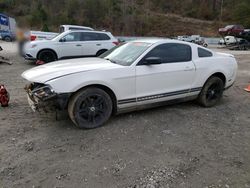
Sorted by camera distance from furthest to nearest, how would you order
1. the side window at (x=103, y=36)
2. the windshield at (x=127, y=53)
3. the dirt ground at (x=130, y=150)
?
the side window at (x=103, y=36), the windshield at (x=127, y=53), the dirt ground at (x=130, y=150)

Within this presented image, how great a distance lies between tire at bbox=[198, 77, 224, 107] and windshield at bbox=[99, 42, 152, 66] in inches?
67.0

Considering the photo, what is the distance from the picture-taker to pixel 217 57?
5.50 m

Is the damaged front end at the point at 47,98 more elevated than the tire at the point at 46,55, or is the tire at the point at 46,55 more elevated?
the tire at the point at 46,55

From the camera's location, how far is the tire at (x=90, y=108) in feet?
12.9

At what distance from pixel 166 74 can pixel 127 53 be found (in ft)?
2.84

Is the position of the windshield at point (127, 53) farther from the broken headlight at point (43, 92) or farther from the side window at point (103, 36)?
the side window at point (103, 36)

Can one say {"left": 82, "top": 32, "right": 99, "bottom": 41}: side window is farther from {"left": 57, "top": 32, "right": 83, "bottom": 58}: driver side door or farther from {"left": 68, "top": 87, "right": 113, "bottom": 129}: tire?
{"left": 68, "top": 87, "right": 113, "bottom": 129}: tire

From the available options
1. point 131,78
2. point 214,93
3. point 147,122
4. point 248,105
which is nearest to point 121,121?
point 147,122

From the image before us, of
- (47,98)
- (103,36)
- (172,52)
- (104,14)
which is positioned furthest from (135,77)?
(104,14)

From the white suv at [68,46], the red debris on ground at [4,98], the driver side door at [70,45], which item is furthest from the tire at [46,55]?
the red debris on ground at [4,98]

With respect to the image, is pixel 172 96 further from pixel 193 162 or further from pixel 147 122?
pixel 193 162

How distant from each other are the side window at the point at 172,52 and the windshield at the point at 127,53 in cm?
20

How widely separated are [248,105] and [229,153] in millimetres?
2731

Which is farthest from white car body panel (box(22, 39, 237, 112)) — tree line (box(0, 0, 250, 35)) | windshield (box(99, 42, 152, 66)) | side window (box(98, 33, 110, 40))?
tree line (box(0, 0, 250, 35))
